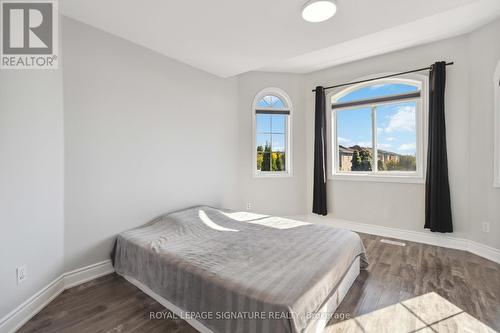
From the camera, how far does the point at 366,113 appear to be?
382 centimetres

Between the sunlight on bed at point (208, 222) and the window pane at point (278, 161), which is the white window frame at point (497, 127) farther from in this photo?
the sunlight on bed at point (208, 222)

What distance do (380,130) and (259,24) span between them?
2565 mm

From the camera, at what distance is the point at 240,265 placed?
1.75 m

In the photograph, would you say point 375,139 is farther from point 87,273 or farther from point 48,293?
point 48,293

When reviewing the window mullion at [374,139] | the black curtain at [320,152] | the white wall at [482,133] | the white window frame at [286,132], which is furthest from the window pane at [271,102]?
the white wall at [482,133]

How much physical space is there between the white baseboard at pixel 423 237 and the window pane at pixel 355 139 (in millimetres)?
914

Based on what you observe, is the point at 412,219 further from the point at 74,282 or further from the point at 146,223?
the point at 74,282

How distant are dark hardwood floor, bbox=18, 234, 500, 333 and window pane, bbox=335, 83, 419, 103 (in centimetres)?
234

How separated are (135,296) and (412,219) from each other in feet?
11.7

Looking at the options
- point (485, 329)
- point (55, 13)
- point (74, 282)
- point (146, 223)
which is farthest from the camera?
point (146, 223)

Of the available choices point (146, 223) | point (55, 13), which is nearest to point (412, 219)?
point (146, 223)

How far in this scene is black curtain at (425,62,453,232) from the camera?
3.02 m

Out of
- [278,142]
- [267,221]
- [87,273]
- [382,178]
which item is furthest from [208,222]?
[382,178]

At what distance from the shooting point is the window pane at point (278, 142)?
14.0ft
